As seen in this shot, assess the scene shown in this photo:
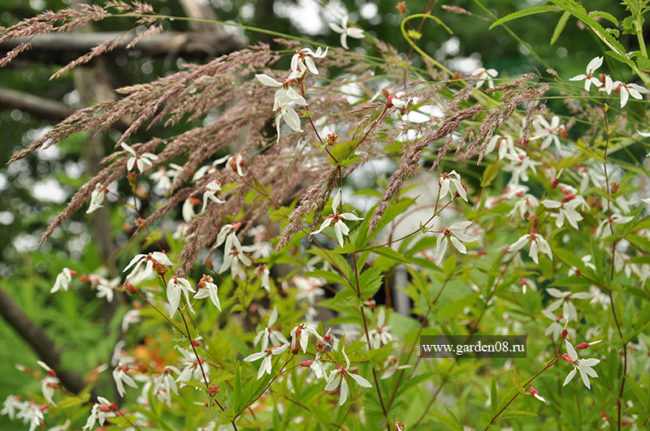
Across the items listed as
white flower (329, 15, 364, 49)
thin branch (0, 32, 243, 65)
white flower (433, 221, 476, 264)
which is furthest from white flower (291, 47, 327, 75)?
thin branch (0, 32, 243, 65)

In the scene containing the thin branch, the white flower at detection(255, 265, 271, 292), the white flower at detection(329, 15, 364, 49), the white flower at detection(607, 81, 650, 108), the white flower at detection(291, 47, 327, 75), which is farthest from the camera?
the thin branch

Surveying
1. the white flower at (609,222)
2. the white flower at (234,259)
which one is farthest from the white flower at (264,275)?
the white flower at (609,222)

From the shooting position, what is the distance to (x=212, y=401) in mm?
605

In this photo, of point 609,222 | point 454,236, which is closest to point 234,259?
point 454,236

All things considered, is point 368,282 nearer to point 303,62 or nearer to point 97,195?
point 303,62

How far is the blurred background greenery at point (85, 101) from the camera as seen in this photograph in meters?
2.53

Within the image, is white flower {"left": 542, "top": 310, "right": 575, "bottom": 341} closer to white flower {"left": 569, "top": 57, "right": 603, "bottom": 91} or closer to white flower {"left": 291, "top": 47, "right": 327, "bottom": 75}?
white flower {"left": 569, "top": 57, "right": 603, "bottom": 91}

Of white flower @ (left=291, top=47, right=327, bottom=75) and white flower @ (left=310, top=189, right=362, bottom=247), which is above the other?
white flower @ (left=291, top=47, right=327, bottom=75)

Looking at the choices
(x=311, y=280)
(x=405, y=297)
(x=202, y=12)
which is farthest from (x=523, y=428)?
(x=405, y=297)

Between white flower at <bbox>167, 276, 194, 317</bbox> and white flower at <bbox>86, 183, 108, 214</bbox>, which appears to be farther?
white flower at <bbox>86, 183, 108, 214</bbox>

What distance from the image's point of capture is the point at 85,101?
119 inches

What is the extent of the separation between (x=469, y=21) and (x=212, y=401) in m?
5.39

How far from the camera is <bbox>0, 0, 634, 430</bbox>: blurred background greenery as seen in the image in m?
2.53

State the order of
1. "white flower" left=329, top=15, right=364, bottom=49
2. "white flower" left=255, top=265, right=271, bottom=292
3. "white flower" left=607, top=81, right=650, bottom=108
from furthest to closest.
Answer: "white flower" left=329, top=15, right=364, bottom=49
"white flower" left=255, top=265, right=271, bottom=292
"white flower" left=607, top=81, right=650, bottom=108
